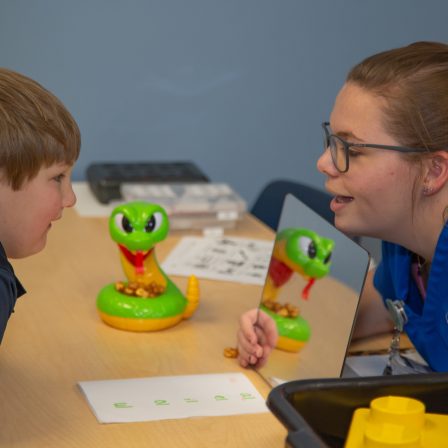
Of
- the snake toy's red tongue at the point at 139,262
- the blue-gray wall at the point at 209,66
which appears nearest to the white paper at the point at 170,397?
the snake toy's red tongue at the point at 139,262

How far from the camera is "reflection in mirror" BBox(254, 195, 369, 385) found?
1.19 meters

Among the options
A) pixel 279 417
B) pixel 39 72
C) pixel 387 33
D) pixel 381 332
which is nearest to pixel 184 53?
pixel 39 72

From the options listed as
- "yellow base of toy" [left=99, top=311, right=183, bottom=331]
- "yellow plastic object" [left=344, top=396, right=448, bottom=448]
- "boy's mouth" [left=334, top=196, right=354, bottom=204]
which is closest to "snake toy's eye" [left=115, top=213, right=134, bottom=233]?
"yellow base of toy" [left=99, top=311, right=183, bottom=331]

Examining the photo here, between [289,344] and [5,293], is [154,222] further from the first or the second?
[5,293]

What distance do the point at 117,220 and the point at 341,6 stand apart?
153cm

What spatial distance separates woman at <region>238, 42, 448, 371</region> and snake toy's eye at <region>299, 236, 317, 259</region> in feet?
0.20

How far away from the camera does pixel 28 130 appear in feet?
3.73

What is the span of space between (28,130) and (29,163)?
0.04m

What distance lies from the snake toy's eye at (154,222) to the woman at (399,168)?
0.23 m

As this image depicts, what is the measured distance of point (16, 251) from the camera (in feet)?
3.99

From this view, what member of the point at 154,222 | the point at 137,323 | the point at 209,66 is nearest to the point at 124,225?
the point at 154,222

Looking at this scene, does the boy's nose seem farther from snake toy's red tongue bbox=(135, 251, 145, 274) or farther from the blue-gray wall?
the blue-gray wall

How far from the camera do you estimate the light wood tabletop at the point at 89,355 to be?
1095 millimetres

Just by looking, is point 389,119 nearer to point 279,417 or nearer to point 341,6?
point 279,417
